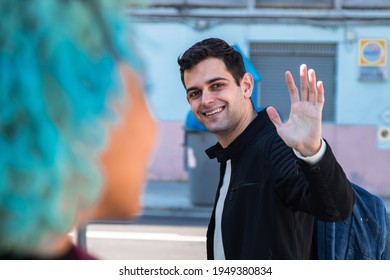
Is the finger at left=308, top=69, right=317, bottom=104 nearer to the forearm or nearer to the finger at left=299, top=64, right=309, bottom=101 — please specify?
the finger at left=299, top=64, right=309, bottom=101

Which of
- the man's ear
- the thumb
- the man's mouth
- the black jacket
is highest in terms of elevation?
the man's ear

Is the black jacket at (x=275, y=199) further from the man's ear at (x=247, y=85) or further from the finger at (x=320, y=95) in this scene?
the man's ear at (x=247, y=85)

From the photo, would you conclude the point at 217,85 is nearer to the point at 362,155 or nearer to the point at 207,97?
the point at 207,97

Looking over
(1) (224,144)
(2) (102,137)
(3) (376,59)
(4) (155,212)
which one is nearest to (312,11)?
(3) (376,59)

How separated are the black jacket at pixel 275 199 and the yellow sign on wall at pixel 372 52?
813 cm

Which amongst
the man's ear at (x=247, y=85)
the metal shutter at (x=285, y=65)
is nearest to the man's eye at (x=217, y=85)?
the man's ear at (x=247, y=85)

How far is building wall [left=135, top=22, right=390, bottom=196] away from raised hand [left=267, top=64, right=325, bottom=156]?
7805mm

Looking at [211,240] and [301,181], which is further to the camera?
[211,240]

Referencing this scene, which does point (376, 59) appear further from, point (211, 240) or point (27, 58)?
point (27, 58)

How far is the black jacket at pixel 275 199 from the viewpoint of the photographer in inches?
62.3

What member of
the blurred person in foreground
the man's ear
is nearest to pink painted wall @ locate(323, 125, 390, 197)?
the man's ear

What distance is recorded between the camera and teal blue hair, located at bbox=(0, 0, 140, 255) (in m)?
0.80

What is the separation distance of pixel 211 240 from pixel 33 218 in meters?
1.16

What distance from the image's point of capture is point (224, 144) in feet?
6.69
